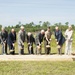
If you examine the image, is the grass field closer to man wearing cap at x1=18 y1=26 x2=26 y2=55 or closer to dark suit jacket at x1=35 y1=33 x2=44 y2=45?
man wearing cap at x1=18 y1=26 x2=26 y2=55

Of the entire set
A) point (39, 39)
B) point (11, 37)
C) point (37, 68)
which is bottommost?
point (37, 68)

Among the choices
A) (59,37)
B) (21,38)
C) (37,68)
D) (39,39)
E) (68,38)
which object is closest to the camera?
(37,68)

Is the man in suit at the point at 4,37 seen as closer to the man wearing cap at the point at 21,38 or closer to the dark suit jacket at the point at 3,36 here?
the dark suit jacket at the point at 3,36

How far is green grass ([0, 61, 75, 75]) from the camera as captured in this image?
1417cm

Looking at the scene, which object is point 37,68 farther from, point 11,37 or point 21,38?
point 11,37

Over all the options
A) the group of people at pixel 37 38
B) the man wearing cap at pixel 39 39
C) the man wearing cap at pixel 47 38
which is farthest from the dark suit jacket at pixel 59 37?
the man wearing cap at pixel 39 39

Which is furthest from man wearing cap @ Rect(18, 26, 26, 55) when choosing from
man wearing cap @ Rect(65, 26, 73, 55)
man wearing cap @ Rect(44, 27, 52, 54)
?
man wearing cap @ Rect(65, 26, 73, 55)

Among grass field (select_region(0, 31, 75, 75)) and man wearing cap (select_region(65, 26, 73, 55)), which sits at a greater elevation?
man wearing cap (select_region(65, 26, 73, 55))

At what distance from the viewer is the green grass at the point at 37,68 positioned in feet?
46.5

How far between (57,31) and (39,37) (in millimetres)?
1081

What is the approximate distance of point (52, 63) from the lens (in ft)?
53.8

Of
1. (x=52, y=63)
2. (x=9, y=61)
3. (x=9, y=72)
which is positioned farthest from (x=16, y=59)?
(x=9, y=72)

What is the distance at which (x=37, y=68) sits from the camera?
49.5ft

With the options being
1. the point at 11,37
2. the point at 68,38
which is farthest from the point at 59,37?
the point at 11,37
